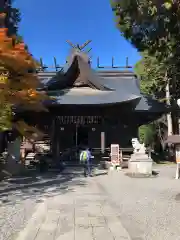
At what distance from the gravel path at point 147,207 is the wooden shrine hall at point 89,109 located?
6204 mm

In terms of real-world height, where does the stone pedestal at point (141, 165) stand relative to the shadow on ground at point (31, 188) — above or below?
above

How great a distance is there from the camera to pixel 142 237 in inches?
169

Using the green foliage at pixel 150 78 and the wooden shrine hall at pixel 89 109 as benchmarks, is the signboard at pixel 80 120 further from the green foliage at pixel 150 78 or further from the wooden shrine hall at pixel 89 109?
the green foliage at pixel 150 78

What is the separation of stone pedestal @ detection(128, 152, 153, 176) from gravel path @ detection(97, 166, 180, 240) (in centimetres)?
181

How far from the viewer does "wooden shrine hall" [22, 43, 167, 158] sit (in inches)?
623

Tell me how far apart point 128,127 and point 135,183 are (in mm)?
7984

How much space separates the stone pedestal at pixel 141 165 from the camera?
12.4 m

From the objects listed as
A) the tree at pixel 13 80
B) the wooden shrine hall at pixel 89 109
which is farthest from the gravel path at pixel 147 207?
the wooden shrine hall at pixel 89 109

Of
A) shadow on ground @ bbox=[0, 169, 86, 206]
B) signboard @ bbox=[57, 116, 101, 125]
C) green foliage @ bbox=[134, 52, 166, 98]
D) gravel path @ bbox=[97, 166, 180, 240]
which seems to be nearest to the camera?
gravel path @ bbox=[97, 166, 180, 240]

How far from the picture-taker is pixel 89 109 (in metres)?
16.5

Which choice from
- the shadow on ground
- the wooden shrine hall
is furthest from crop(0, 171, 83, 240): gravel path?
the wooden shrine hall

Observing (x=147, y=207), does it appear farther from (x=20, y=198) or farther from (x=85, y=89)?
(x=85, y=89)

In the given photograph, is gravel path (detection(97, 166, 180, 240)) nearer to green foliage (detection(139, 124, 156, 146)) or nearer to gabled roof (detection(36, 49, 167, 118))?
gabled roof (detection(36, 49, 167, 118))

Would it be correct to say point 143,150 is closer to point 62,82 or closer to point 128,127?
point 128,127
